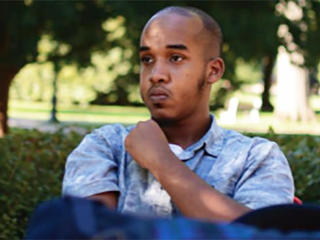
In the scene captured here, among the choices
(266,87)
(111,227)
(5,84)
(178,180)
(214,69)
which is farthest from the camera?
(266,87)

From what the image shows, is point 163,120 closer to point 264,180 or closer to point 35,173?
point 264,180

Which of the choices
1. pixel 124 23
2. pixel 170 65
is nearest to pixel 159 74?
pixel 170 65

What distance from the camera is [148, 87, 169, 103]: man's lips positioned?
2.31m

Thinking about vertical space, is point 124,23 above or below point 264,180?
above

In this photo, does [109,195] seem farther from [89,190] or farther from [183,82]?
[183,82]

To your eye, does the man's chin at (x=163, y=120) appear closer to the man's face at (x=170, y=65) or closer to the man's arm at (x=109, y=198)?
the man's face at (x=170, y=65)

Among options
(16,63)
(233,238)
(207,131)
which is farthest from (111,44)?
(233,238)

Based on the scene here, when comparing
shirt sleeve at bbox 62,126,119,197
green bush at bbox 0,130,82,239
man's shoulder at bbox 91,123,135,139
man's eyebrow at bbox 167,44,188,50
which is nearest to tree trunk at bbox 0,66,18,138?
green bush at bbox 0,130,82,239

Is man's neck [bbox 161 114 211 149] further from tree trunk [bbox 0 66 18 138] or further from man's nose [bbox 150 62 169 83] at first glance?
tree trunk [bbox 0 66 18 138]

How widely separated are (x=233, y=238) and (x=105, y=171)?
4.06 feet

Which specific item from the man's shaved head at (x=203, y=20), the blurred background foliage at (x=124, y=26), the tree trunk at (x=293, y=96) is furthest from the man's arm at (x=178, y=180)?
the tree trunk at (x=293, y=96)

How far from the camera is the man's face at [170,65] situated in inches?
91.0

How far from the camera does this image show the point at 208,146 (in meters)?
2.36

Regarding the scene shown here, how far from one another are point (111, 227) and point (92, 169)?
1.26 m
